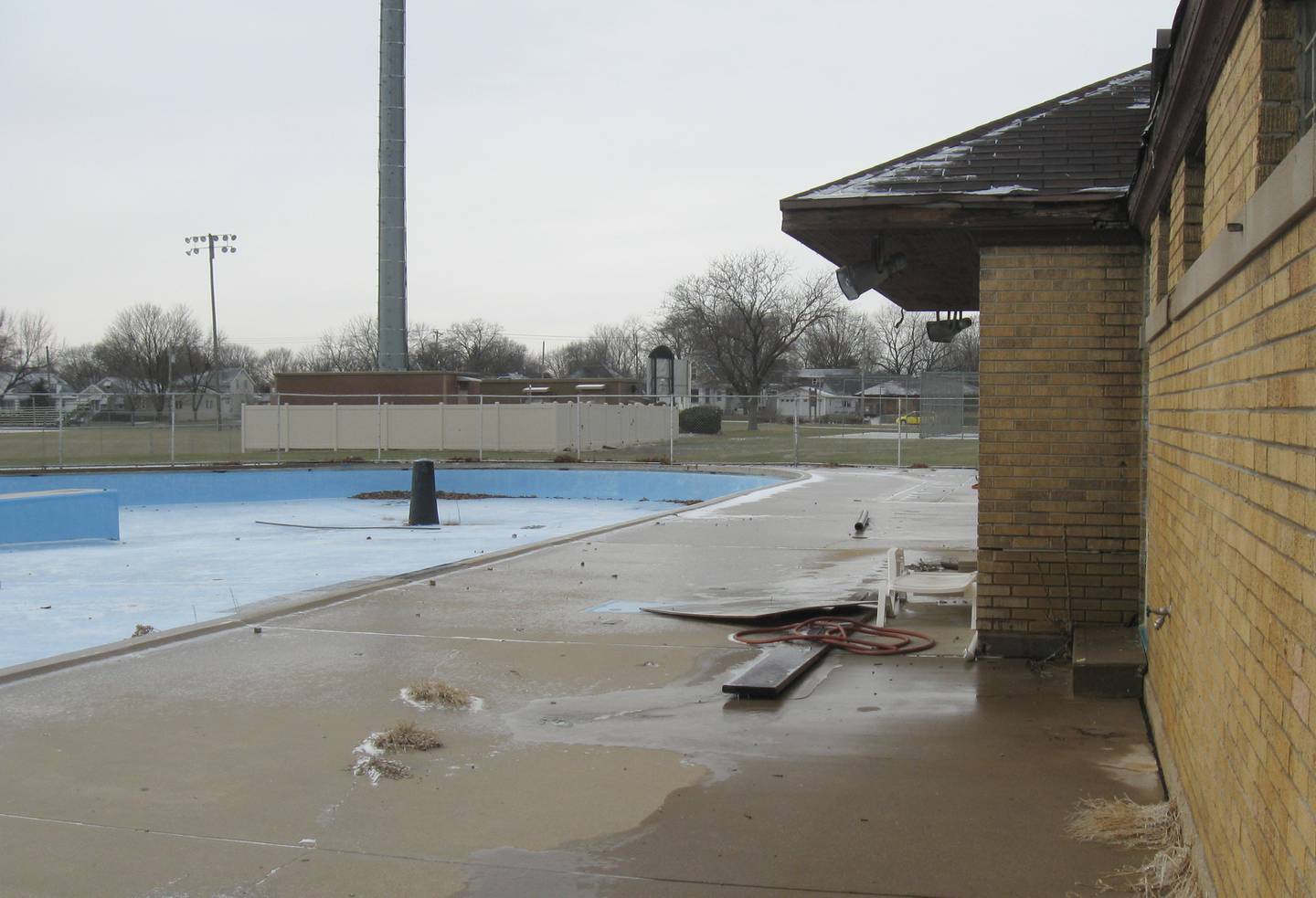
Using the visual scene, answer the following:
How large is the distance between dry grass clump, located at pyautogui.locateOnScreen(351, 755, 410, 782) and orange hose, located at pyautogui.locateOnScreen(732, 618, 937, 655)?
3.44 metres

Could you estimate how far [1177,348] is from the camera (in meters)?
5.04

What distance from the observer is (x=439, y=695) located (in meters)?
6.89

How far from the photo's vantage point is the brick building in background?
270 cm

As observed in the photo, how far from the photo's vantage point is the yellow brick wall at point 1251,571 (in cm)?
248

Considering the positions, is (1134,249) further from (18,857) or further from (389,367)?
(389,367)

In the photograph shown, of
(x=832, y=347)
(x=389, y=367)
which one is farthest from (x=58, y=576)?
(x=832, y=347)

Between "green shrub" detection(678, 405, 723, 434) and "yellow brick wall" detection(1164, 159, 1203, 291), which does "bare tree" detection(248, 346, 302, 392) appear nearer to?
"green shrub" detection(678, 405, 723, 434)

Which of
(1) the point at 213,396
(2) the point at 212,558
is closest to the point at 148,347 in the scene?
(1) the point at 213,396

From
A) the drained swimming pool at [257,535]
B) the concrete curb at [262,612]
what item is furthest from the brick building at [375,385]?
the concrete curb at [262,612]

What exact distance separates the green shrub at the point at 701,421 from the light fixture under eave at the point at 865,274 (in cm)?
4448

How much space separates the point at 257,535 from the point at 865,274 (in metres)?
13.7

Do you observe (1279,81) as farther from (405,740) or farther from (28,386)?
(28,386)

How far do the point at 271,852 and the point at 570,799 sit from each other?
1.27m

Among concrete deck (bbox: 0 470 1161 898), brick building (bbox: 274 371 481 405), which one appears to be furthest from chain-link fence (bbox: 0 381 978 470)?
concrete deck (bbox: 0 470 1161 898)
